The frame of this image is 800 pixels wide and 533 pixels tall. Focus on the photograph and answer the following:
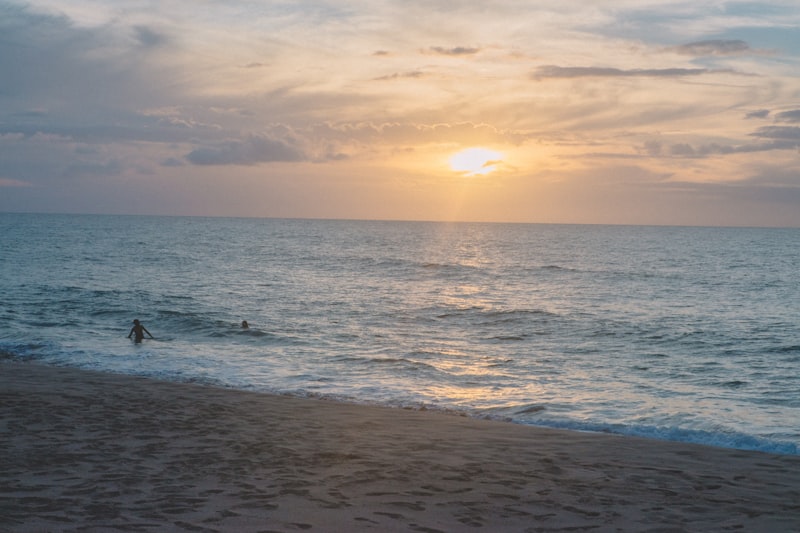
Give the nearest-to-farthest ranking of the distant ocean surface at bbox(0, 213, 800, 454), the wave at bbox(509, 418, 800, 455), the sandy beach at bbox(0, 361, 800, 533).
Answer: the sandy beach at bbox(0, 361, 800, 533), the wave at bbox(509, 418, 800, 455), the distant ocean surface at bbox(0, 213, 800, 454)

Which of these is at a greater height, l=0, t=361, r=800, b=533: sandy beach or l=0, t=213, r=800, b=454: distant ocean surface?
l=0, t=361, r=800, b=533: sandy beach

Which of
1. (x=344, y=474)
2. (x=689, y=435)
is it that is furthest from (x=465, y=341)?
(x=344, y=474)

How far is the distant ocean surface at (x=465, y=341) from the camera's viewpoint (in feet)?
62.6

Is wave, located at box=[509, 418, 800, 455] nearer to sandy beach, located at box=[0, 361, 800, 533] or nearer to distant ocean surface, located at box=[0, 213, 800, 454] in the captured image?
distant ocean surface, located at box=[0, 213, 800, 454]

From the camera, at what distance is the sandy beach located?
8.93 meters

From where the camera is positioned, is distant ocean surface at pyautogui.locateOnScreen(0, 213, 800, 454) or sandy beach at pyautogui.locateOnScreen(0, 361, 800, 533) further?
distant ocean surface at pyautogui.locateOnScreen(0, 213, 800, 454)

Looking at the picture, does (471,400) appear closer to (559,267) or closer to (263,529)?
(263,529)

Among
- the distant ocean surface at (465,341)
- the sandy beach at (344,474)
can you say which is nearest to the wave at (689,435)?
the distant ocean surface at (465,341)

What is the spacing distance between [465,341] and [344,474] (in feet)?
67.3

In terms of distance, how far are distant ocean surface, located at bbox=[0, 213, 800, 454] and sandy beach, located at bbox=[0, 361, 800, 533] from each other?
3520mm

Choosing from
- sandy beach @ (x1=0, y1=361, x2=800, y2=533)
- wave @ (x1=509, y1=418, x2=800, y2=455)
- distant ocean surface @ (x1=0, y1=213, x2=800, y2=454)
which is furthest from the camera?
distant ocean surface @ (x1=0, y1=213, x2=800, y2=454)

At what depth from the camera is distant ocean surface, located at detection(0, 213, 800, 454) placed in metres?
19.1

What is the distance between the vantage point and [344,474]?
11.0m

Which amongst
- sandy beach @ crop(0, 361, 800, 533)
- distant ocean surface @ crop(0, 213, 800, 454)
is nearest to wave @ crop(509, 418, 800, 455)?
distant ocean surface @ crop(0, 213, 800, 454)
